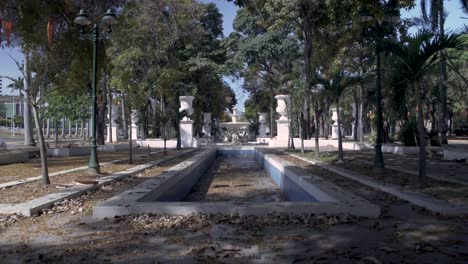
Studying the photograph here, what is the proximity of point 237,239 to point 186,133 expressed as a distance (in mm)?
29511

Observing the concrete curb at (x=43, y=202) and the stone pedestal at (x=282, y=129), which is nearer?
the concrete curb at (x=43, y=202)

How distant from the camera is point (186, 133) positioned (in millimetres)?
34781

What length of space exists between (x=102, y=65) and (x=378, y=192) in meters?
13.9

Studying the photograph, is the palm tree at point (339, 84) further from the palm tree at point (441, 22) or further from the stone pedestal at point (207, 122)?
the stone pedestal at point (207, 122)

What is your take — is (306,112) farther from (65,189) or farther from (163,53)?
(65,189)

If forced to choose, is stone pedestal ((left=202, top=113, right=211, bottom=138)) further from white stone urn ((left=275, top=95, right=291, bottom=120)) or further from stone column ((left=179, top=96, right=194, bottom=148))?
white stone urn ((left=275, top=95, right=291, bottom=120))

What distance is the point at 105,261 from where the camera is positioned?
15.8ft

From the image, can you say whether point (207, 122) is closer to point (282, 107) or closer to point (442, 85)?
point (282, 107)

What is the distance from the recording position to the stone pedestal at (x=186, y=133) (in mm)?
34562

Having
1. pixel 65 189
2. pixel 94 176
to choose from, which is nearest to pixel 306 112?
pixel 94 176

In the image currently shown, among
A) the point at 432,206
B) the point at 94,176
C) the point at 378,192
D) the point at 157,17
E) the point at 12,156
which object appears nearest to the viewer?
the point at 432,206

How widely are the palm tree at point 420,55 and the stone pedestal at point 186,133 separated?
83.2 feet

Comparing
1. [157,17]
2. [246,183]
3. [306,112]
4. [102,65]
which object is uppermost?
[157,17]

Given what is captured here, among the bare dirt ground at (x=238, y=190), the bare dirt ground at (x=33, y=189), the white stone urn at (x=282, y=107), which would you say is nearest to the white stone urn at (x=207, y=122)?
the white stone urn at (x=282, y=107)
